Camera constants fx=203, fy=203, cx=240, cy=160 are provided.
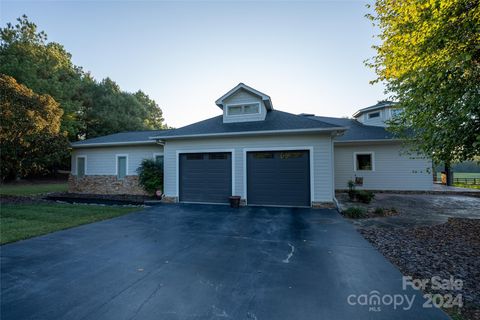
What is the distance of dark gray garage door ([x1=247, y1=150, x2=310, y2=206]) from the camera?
8.34 metres

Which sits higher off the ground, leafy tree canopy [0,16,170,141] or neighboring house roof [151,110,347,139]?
leafy tree canopy [0,16,170,141]

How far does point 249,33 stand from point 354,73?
524cm

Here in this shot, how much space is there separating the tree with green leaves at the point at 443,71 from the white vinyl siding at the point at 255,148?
3.16 m

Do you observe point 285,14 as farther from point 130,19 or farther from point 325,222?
point 325,222

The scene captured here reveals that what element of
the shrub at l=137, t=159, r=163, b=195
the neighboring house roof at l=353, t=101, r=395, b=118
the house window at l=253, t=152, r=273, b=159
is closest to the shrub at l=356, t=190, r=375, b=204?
the house window at l=253, t=152, r=273, b=159

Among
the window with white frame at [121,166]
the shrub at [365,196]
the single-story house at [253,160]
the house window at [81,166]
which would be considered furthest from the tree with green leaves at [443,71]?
the house window at [81,166]

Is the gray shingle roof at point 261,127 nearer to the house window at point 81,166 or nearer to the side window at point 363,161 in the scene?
the house window at point 81,166

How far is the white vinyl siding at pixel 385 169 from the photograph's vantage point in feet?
38.6

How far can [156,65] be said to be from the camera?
1160 cm

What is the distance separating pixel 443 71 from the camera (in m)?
4.08

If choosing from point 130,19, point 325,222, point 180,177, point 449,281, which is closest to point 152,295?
point 449,281

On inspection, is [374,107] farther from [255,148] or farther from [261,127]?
[255,148]

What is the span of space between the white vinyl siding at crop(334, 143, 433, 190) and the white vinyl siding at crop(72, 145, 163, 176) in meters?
11.1

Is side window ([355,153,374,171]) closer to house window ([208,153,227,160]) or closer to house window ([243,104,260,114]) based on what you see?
house window ([243,104,260,114])
